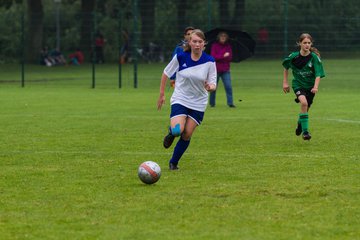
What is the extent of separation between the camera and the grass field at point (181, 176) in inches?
322

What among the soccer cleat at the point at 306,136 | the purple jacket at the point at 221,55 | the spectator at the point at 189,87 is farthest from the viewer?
the purple jacket at the point at 221,55

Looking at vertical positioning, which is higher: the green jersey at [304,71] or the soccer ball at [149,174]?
the green jersey at [304,71]

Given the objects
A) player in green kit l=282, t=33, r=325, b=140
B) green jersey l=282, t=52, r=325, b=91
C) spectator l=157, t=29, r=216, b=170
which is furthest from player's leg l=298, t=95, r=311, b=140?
spectator l=157, t=29, r=216, b=170

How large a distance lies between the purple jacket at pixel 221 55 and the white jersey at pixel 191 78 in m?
11.5

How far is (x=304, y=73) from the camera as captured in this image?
15.6 metres

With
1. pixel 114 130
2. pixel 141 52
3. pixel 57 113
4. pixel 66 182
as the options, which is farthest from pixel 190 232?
pixel 141 52

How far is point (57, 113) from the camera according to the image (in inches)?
869

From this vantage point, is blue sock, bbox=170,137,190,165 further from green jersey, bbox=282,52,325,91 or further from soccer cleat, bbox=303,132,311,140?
green jersey, bbox=282,52,325,91

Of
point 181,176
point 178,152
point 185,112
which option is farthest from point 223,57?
point 181,176

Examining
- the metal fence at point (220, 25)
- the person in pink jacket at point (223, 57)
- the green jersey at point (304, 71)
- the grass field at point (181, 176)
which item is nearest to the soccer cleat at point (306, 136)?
the grass field at point (181, 176)

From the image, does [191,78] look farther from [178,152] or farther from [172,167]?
[172,167]

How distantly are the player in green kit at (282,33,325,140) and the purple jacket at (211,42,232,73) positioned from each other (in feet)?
26.2

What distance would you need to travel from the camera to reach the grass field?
8188 millimetres

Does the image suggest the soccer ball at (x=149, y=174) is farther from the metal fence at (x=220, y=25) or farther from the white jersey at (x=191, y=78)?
the metal fence at (x=220, y=25)
